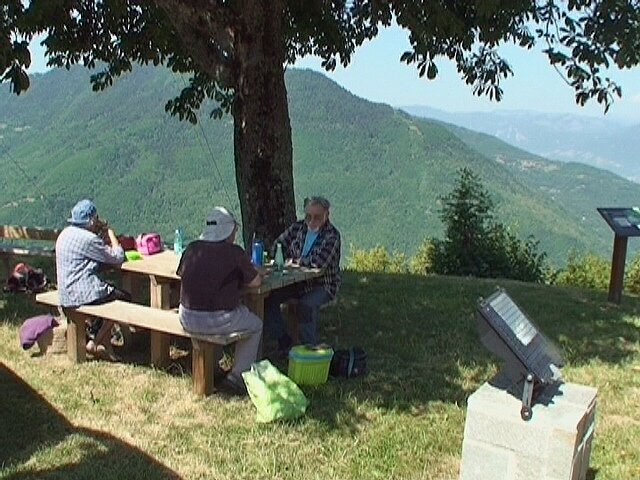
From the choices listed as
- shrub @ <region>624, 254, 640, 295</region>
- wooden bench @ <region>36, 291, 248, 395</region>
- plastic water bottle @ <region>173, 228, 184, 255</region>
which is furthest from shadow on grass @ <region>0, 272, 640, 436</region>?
shrub @ <region>624, 254, 640, 295</region>

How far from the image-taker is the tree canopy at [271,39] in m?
6.89

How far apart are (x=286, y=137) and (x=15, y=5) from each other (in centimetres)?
336

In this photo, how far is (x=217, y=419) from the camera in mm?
4406

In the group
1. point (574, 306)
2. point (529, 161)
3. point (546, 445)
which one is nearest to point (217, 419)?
point (546, 445)

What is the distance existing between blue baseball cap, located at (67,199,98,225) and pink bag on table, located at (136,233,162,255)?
0.93m

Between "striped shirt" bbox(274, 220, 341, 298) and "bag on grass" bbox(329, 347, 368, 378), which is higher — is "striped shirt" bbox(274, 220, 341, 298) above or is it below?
above

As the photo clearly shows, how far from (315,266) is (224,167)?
101 meters

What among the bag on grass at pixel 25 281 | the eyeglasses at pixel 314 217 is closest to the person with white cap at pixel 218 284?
the eyeglasses at pixel 314 217

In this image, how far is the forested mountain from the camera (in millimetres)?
76062

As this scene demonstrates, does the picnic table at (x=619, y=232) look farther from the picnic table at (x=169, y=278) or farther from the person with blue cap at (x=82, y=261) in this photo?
the person with blue cap at (x=82, y=261)

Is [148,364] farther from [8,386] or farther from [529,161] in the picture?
[529,161]

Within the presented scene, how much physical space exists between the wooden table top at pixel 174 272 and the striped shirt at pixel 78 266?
37 centimetres

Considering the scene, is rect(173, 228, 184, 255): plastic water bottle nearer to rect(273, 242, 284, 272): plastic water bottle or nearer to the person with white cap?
rect(273, 242, 284, 272): plastic water bottle

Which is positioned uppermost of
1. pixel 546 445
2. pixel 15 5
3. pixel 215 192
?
pixel 15 5
